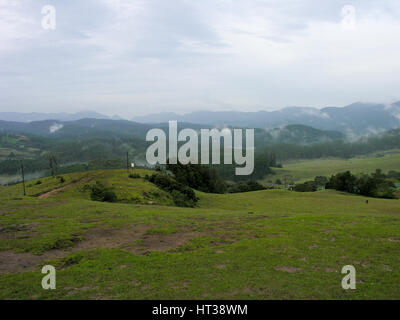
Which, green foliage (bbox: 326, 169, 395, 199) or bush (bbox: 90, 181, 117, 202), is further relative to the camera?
green foliage (bbox: 326, 169, 395, 199)

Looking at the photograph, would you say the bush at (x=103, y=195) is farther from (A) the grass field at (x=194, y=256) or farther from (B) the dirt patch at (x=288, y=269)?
(B) the dirt patch at (x=288, y=269)

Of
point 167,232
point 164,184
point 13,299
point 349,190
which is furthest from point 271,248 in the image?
point 349,190

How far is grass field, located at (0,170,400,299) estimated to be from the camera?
35.6 feet

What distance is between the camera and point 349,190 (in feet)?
248

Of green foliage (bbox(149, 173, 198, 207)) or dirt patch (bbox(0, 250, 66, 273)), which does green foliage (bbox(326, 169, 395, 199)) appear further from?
dirt patch (bbox(0, 250, 66, 273))

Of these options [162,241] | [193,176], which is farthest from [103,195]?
[193,176]

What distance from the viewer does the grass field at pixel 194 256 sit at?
10.8 meters

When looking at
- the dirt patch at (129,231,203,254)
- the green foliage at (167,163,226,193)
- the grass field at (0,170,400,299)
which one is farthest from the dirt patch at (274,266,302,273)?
the green foliage at (167,163,226,193)

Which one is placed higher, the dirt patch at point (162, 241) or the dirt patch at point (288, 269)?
the dirt patch at point (288, 269)

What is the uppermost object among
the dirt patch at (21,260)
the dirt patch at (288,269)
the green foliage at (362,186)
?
the dirt patch at (288,269)

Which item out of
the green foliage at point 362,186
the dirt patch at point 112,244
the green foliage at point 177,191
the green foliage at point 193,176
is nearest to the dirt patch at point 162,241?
the dirt patch at point 112,244

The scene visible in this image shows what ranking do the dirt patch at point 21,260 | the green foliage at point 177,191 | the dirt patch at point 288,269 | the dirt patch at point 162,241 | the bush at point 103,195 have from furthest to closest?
the green foliage at point 177,191 → the bush at point 103,195 → the dirt patch at point 162,241 → the dirt patch at point 21,260 → the dirt patch at point 288,269
